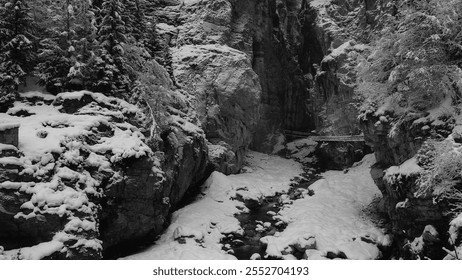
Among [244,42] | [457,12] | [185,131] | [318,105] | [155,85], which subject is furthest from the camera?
[318,105]

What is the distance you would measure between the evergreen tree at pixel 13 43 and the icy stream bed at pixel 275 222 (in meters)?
9.63

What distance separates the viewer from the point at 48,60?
1741cm

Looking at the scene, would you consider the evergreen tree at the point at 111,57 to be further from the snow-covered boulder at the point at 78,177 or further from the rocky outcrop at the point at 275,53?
the rocky outcrop at the point at 275,53

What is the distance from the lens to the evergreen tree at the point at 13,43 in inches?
599

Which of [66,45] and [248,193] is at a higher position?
[66,45]

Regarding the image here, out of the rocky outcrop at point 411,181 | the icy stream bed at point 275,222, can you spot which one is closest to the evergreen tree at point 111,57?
the icy stream bed at point 275,222

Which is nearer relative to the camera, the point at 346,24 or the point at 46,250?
the point at 46,250

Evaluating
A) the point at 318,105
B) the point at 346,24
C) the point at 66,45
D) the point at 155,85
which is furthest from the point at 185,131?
the point at 346,24

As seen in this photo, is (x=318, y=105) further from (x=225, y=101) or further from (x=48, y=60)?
(x=48, y=60)

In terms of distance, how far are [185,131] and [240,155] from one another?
10.0 meters

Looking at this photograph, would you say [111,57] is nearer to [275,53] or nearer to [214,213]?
[214,213]

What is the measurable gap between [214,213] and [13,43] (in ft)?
44.3

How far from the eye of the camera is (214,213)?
21.1m

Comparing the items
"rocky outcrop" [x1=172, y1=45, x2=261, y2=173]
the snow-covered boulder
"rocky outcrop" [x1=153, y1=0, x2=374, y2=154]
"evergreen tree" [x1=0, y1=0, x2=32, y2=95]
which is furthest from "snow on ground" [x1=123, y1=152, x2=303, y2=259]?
"evergreen tree" [x1=0, y1=0, x2=32, y2=95]
